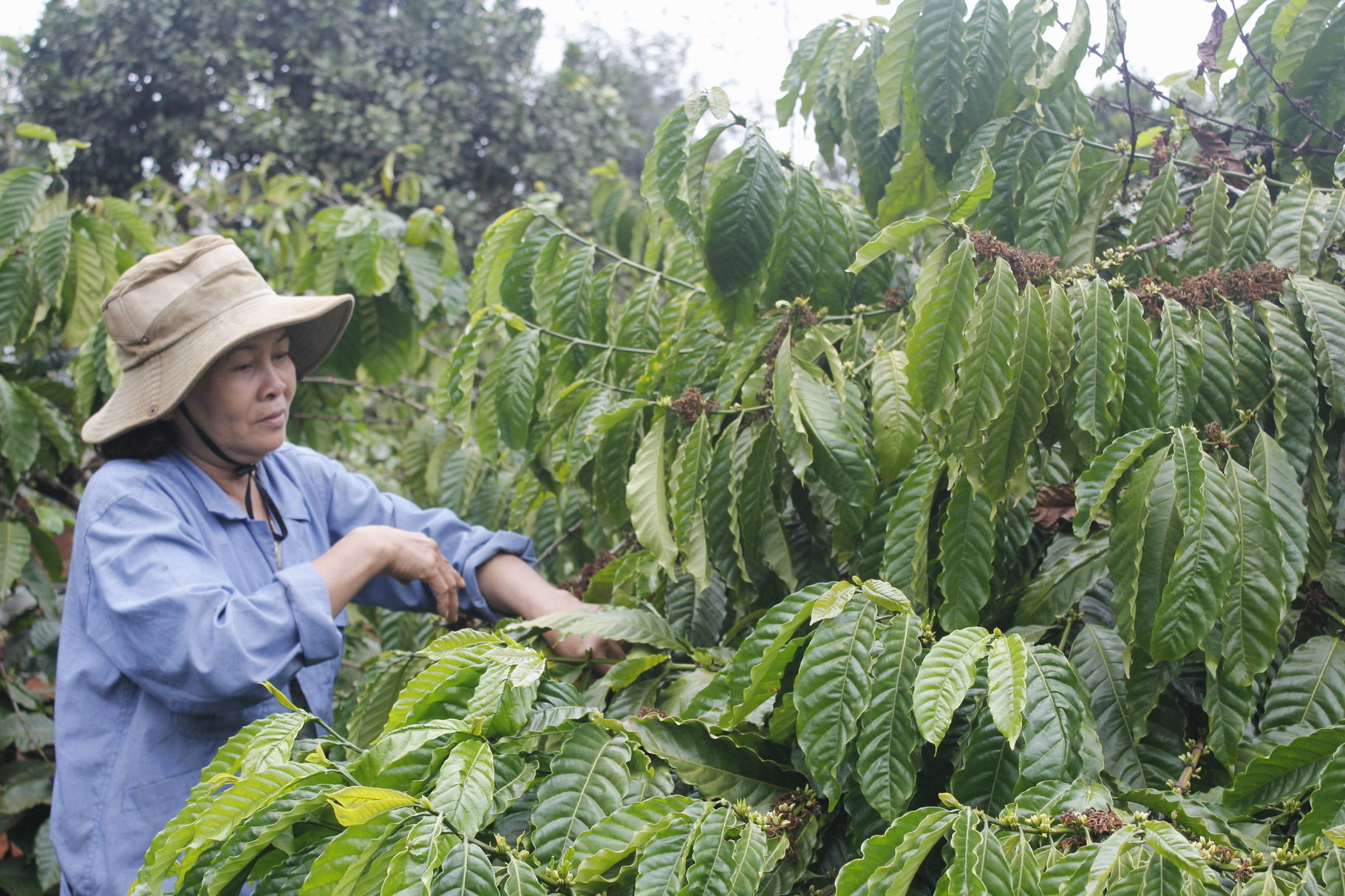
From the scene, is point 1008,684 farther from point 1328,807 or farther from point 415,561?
point 415,561

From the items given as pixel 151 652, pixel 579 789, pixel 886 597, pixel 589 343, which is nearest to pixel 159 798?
pixel 151 652

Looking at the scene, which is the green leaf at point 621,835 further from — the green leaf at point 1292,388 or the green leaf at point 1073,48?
the green leaf at point 1073,48

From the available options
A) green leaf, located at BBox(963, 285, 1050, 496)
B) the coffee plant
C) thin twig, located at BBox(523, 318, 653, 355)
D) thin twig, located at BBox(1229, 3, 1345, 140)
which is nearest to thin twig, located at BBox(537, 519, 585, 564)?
the coffee plant

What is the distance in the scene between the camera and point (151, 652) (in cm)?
161

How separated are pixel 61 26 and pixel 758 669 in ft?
33.2

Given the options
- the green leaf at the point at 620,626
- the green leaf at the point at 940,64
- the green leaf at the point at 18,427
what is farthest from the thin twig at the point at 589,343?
the green leaf at the point at 18,427

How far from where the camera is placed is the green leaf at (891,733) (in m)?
1.09

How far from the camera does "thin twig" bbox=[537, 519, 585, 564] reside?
243cm

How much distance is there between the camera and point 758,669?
46.3 inches

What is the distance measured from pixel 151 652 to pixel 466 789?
85 cm

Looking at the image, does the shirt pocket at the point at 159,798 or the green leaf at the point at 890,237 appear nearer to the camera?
the green leaf at the point at 890,237

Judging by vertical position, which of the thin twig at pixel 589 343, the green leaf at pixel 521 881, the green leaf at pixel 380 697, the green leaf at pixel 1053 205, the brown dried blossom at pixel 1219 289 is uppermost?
the green leaf at pixel 1053 205

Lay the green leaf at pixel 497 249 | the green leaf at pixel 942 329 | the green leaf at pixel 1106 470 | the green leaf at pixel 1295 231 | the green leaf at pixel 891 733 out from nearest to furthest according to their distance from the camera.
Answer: the green leaf at pixel 891 733 → the green leaf at pixel 1106 470 → the green leaf at pixel 942 329 → the green leaf at pixel 1295 231 → the green leaf at pixel 497 249

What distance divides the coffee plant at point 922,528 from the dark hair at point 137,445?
564 millimetres
